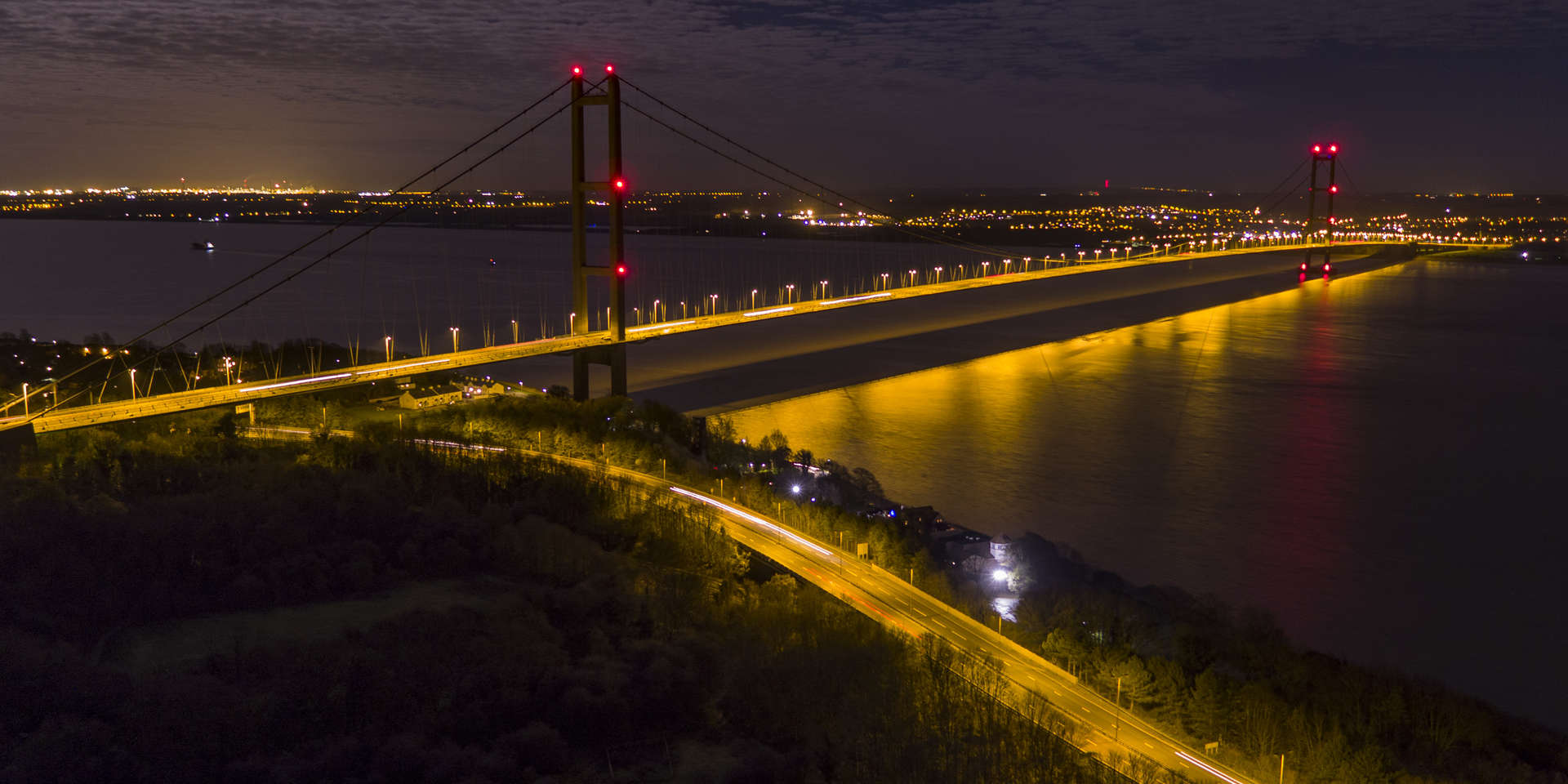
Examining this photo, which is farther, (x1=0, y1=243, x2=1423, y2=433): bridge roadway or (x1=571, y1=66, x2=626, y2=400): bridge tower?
(x1=571, y1=66, x2=626, y2=400): bridge tower

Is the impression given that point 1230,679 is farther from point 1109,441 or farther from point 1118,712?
point 1109,441

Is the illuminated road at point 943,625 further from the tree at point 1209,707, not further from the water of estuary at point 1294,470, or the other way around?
the water of estuary at point 1294,470

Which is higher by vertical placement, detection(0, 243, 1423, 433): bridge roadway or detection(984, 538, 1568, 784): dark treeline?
detection(0, 243, 1423, 433): bridge roadway

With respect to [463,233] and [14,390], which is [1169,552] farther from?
[463,233]

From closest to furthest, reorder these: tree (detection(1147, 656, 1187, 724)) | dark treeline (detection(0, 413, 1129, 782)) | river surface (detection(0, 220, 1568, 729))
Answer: dark treeline (detection(0, 413, 1129, 782)) < tree (detection(1147, 656, 1187, 724)) < river surface (detection(0, 220, 1568, 729))

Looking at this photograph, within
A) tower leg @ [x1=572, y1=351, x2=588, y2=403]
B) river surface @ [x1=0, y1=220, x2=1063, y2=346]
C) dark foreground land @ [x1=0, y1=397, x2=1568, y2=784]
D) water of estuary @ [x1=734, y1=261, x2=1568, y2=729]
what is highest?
river surface @ [x1=0, y1=220, x2=1063, y2=346]

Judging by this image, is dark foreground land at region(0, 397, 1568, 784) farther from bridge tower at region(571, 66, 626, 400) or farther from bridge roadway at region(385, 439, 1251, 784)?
bridge tower at region(571, 66, 626, 400)

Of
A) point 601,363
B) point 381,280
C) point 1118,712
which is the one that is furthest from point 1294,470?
point 381,280

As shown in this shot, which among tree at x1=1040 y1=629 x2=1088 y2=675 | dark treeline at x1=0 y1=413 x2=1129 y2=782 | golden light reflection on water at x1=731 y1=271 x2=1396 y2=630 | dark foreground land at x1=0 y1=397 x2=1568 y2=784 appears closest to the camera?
dark treeline at x1=0 y1=413 x2=1129 y2=782

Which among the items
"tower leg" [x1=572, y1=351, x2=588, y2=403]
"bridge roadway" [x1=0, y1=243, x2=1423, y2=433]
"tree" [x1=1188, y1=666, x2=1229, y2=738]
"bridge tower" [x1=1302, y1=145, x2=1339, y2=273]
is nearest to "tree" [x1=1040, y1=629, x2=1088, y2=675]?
"tree" [x1=1188, y1=666, x2=1229, y2=738]
